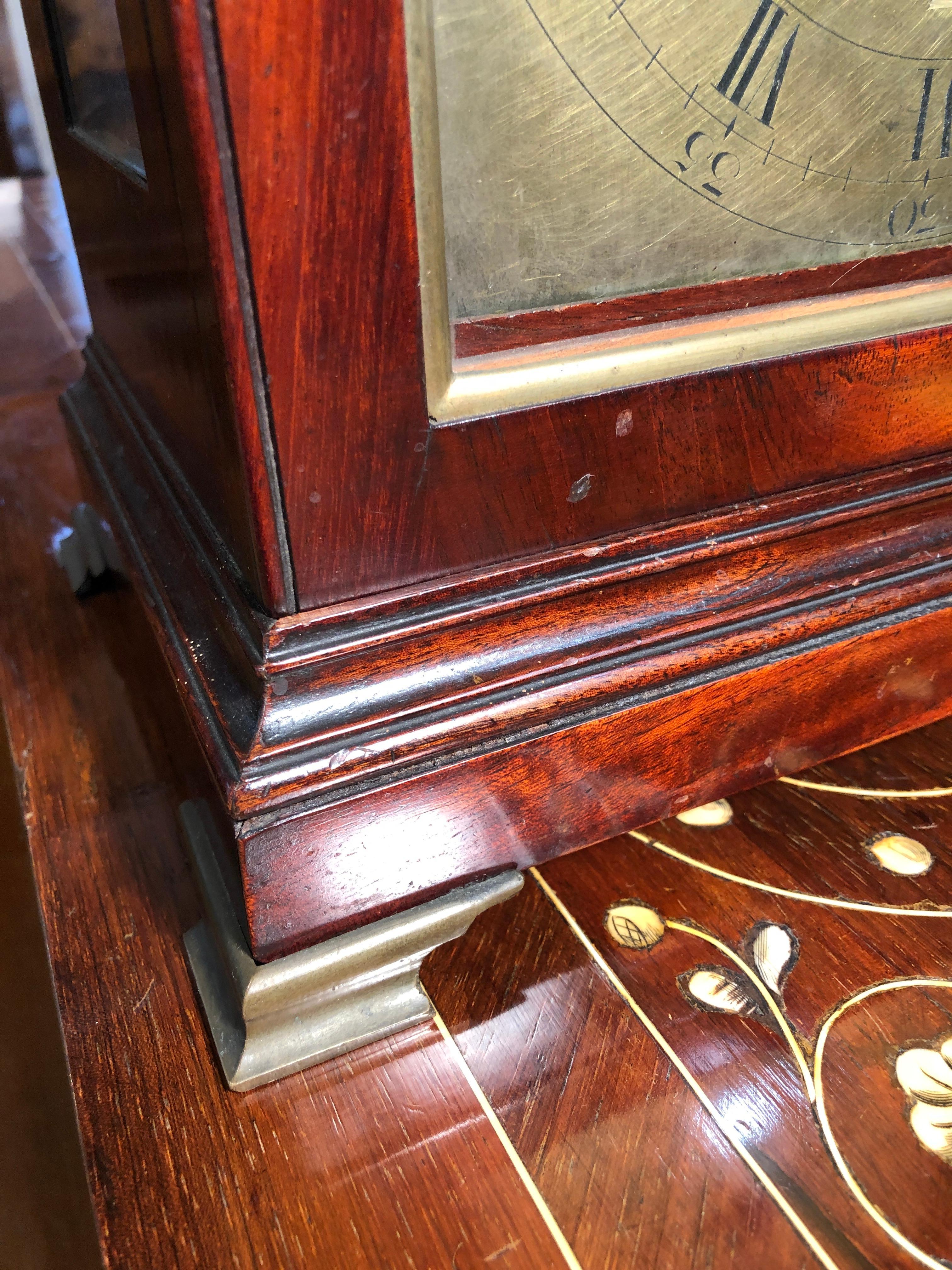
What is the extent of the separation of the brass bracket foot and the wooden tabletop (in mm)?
11

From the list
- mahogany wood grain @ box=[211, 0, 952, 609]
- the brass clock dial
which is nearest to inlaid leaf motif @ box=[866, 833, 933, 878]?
mahogany wood grain @ box=[211, 0, 952, 609]

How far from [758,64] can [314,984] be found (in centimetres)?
43

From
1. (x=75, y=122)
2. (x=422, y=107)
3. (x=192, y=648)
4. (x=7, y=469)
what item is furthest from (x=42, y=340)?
(x=422, y=107)

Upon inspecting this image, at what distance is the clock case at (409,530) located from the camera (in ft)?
1.10

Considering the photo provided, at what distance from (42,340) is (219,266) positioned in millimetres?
1131

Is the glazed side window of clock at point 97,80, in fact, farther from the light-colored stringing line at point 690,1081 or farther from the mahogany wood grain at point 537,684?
the light-colored stringing line at point 690,1081

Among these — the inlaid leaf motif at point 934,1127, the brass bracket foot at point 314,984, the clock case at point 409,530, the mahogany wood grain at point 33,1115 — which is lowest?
the mahogany wood grain at point 33,1115

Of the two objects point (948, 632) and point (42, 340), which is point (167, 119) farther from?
point (42, 340)

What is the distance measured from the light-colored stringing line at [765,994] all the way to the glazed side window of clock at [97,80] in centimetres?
44

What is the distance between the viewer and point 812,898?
52cm

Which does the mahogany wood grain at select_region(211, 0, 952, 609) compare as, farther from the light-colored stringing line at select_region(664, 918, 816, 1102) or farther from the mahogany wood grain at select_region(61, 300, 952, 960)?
the light-colored stringing line at select_region(664, 918, 816, 1102)

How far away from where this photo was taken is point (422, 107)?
1.11 ft

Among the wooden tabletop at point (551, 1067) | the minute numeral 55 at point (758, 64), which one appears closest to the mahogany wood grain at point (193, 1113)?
the wooden tabletop at point (551, 1067)

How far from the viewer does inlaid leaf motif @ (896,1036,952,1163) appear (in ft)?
1.34
